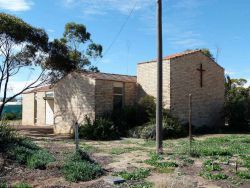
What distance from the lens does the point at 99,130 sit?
65.2ft

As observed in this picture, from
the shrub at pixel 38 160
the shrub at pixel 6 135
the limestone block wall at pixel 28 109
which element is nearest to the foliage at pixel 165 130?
the shrub at pixel 6 135

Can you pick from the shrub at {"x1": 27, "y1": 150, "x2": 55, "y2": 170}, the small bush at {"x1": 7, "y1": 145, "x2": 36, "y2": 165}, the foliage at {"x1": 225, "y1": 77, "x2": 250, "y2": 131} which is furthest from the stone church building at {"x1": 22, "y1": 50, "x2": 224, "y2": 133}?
the shrub at {"x1": 27, "y1": 150, "x2": 55, "y2": 170}

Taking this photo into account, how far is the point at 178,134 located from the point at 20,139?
9.69 meters

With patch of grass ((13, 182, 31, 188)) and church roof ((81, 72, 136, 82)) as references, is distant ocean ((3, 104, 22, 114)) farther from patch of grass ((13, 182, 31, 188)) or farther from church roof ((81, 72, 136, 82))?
patch of grass ((13, 182, 31, 188))

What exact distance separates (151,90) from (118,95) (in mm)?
1995

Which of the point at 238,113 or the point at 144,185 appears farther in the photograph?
the point at 238,113

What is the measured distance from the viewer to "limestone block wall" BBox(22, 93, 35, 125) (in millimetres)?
33594

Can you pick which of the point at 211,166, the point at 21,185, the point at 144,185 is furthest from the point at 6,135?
the point at 211,166

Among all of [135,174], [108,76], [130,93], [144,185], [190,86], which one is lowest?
[144,185]

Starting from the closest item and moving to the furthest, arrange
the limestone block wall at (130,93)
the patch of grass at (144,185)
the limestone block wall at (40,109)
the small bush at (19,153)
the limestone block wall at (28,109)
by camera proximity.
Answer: the patch of grass at (144,185) < the small bush at (19,153) < the limestone block wall at (130,93) < the limestone block wall at (40,109) < the limestone block wall at (28,109)

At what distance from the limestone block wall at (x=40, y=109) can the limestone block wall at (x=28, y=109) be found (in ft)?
3.38

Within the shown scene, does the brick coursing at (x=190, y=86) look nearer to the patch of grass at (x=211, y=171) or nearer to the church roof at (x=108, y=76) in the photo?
the church roof at (x=108, y=76)

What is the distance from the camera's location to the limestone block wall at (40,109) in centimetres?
3181

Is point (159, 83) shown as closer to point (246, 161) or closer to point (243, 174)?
point (246, 161)
